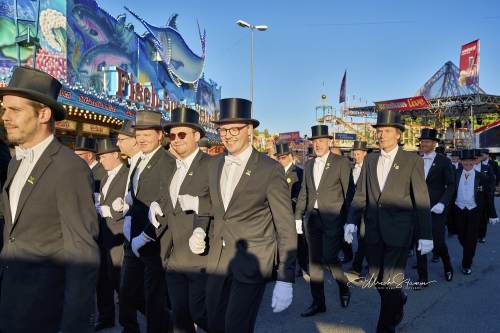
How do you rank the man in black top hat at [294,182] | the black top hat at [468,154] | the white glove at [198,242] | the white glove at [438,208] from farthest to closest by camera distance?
1. the black top hat at [468,154]
2. the man in black top hat at [294,182]
3. the white glove at [438,208]
4. the white glove at [198,242]

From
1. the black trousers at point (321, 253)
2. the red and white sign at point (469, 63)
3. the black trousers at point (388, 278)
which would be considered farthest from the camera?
the red and white sign at point (469, 63)

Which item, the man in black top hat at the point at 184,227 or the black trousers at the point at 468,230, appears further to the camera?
the black trousers at the point at 468,230

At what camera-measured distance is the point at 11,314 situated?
7.18ft

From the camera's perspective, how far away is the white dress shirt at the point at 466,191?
728 centimetres

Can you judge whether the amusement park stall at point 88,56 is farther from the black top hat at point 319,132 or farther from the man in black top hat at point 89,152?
the black top hat at point 319,132

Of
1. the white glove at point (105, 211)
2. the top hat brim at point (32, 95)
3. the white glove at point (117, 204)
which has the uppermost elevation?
the top hat brim at point (32, 95)

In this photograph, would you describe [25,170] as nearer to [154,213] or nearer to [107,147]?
[154,213]

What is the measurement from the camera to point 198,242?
3197 millimetres

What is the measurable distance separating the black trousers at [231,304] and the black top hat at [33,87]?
5.68 feet

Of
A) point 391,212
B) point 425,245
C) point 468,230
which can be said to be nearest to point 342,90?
point 468,230

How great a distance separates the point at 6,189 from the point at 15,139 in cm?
33

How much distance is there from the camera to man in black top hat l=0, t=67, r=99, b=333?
2092 millimetres

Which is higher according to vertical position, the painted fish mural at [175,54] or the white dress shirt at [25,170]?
the painted fish mural at [175,54]

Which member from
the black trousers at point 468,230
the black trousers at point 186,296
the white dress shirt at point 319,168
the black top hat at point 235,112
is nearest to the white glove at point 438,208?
the black trousers at point 468,230
